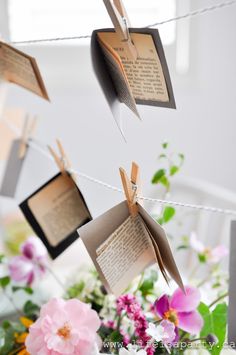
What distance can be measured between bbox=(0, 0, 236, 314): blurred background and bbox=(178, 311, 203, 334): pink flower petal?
1.40 meters

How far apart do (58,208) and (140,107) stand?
137 centimetres

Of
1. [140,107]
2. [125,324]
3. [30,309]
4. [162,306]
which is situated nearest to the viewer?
[162,306]

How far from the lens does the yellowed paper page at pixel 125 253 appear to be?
28.0 inches

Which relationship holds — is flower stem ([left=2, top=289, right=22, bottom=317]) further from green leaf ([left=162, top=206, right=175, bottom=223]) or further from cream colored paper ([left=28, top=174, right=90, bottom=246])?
green leaf ([left=162, top=206, right=175, bottom=223])

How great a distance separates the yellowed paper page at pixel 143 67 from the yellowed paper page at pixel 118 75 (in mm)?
14

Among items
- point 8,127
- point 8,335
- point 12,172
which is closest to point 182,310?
point 8,335

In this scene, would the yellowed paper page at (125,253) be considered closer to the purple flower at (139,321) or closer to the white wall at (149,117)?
the purple flower at (139,321)

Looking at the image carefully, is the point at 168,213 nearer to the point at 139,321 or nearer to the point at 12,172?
the point at 139,321

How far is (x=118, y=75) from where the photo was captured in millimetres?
700

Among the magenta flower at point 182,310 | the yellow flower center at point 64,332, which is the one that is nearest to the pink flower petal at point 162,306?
the magenta flower at point 182,310

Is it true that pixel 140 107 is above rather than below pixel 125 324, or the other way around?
below

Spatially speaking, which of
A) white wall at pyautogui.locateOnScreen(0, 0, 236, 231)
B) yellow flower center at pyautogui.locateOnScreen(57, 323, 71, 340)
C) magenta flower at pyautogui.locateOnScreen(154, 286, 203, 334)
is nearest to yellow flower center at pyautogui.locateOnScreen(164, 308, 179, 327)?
magenta flower at pyautogui.locateOnScreen(154, 286, 203, 334)

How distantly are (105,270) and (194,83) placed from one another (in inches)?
65.3

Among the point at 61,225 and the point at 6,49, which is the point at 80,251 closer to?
the point at 61,225
